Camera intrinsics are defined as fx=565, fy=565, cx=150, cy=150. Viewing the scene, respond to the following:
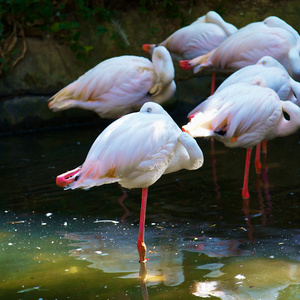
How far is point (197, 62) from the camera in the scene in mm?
5969

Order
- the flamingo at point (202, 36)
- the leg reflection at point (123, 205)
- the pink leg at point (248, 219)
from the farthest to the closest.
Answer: the flamingo at point (202, 36)
the leg reflection at point (123, 205)
the pink leg at point (248, 219)

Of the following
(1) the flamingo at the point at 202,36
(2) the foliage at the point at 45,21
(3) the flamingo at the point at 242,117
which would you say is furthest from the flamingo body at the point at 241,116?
(2) the foliage at the point at 45,21

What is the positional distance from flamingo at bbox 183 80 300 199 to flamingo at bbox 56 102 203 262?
70cm

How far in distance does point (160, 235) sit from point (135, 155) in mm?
667

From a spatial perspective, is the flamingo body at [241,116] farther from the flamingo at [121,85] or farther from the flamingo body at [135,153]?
the flamingo at [121,85]

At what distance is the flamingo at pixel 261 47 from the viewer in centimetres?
536

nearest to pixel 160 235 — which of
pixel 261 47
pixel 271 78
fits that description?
pixel 271 78

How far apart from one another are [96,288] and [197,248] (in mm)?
698

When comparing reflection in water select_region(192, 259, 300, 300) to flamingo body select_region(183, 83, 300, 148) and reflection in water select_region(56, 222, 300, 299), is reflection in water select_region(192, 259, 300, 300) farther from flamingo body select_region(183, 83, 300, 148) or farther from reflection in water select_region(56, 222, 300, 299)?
flamingo body select_region(183, 83, 300, 148)

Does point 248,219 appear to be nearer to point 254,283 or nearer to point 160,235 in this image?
point 160,235

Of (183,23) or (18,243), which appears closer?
(18,243)

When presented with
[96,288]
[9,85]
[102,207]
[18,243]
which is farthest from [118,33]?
[96,288]

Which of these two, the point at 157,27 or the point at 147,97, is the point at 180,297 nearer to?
the point at 147,97

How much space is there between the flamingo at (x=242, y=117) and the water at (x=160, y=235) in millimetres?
421
